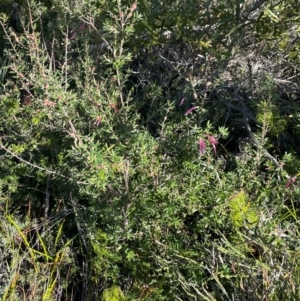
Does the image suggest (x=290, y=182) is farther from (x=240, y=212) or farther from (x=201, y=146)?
(x=201, y=146)

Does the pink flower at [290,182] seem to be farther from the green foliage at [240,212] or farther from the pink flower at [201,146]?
the pink flower at [201,146]

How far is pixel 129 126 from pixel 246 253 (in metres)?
0.64

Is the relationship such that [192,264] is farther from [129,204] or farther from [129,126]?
[129,126]

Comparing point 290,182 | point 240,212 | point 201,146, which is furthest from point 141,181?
point 290,182

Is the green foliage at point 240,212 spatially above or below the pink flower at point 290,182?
below

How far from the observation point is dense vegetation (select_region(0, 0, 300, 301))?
1911 millimetres

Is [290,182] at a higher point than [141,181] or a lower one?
higher

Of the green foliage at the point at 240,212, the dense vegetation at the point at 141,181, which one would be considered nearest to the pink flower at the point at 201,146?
the dense vegetation at the point at 141,181

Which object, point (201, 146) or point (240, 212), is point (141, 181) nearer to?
point (201, 146)

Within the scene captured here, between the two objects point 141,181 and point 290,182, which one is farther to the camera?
point 141,181

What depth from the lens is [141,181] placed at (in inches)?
81.4

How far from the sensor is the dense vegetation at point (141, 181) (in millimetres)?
1911

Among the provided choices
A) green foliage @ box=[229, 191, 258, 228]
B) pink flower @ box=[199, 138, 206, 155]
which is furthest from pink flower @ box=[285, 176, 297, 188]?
pink flower @ box=[199, 138, 206, 155]

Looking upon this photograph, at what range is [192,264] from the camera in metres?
1.99
